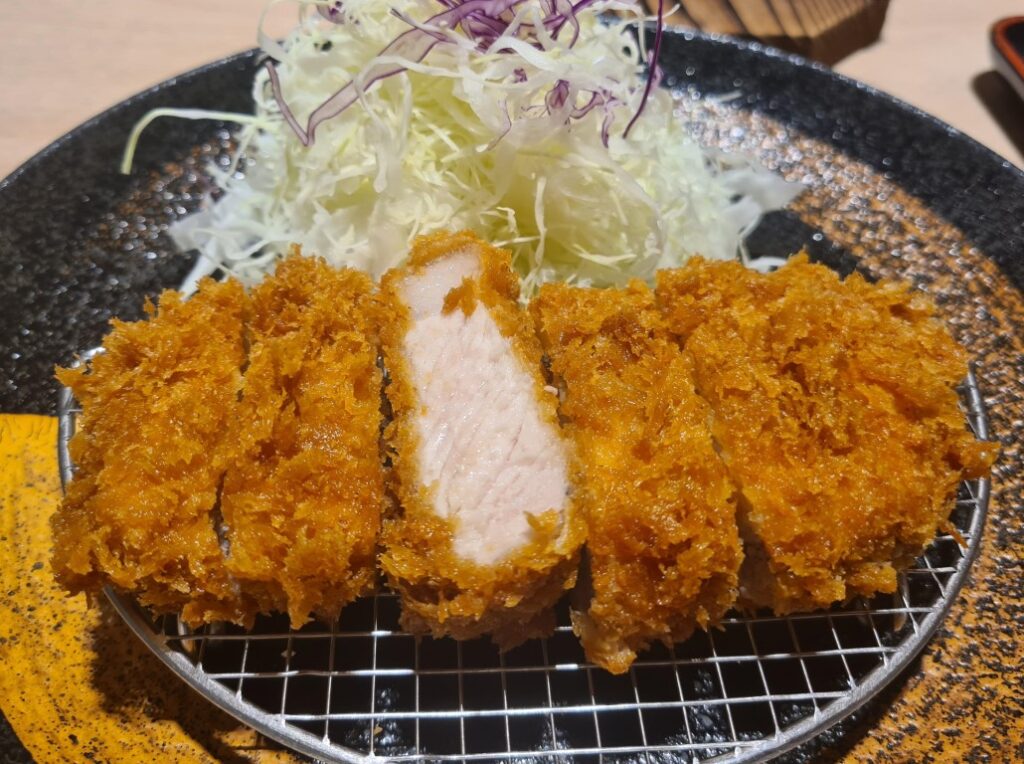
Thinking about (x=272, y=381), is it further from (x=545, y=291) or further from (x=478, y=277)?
(x=545, y=291)

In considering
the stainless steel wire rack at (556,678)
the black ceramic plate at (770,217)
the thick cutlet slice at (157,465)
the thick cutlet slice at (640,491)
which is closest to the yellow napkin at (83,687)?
the stainless steel wire rack at (556,678)

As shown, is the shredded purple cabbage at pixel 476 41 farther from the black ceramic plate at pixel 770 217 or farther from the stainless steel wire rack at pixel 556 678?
the stainless steel wire rack at pixel 556 678

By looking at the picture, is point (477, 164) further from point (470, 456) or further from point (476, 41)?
point (470, 456)

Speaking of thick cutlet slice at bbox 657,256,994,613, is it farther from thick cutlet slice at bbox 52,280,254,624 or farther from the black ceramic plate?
thick cutlet slice at bbox 52,280,254,624

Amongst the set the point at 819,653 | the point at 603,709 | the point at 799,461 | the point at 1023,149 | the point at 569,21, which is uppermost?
the point at 569,21

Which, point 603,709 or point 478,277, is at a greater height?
point 478,277

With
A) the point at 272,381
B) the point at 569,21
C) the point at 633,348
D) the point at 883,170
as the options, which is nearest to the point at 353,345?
the point at 272,381

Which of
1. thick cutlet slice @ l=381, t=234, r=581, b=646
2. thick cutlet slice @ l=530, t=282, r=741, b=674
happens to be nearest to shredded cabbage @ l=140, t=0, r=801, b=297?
thick cutlet slice @ l=381, t=234, r=581, b=646
